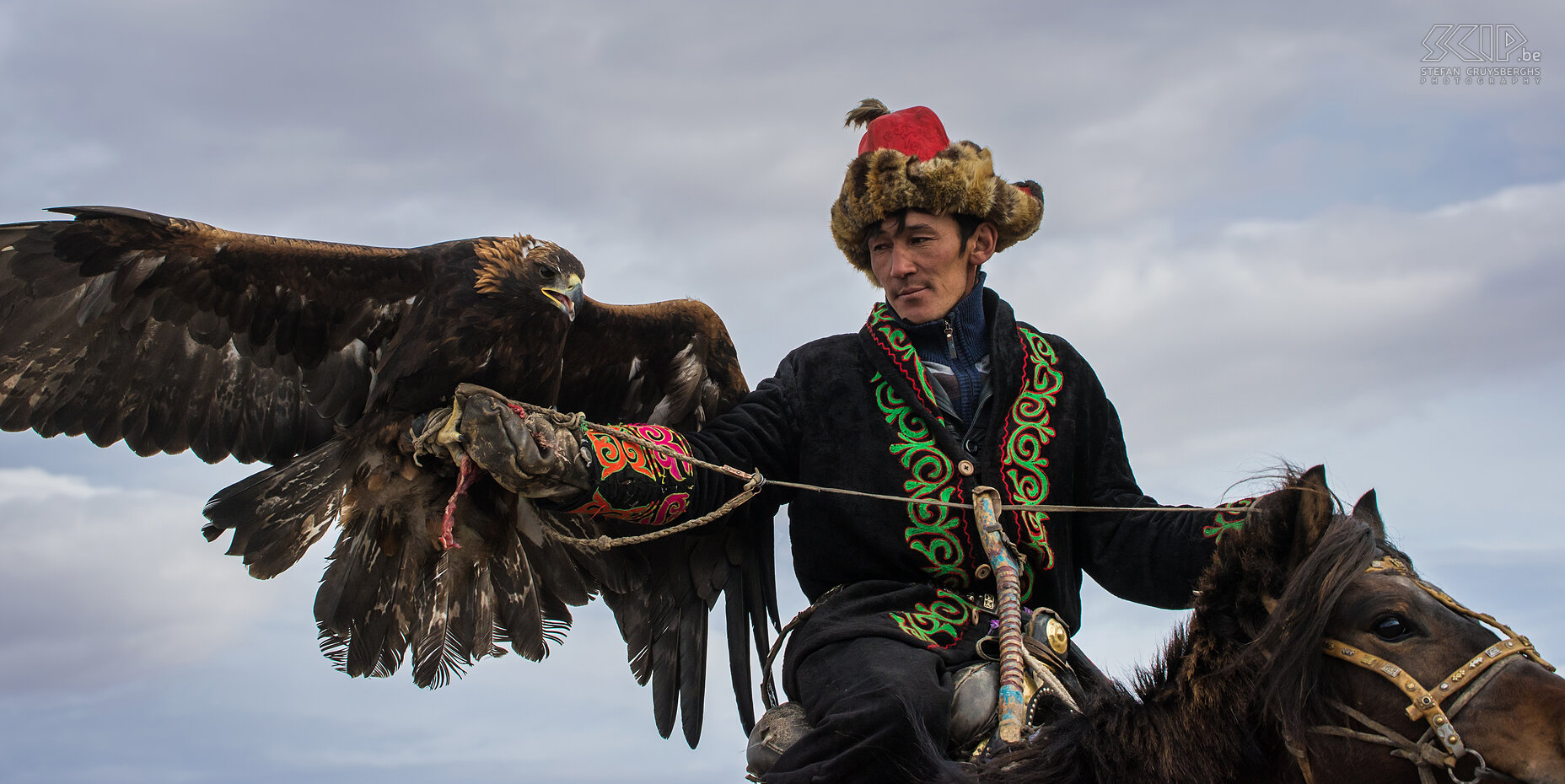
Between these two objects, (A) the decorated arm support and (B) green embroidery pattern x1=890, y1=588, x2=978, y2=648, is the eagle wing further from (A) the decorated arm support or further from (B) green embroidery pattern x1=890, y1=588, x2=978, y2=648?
(B) green embroidery pattern x1=890, y1=588, x2=978, y2=648

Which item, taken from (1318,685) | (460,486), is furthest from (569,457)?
(1318,685)

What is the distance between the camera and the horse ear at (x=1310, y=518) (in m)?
1.96

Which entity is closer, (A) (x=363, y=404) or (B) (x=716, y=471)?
(B) (x=716, y=471)

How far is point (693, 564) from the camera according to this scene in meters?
3.89

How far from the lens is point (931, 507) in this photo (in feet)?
9.80

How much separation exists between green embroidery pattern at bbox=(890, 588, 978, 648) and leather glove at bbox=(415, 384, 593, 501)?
0.88 metres

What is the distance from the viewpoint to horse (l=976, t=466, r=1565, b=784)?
Answer: 1.78m

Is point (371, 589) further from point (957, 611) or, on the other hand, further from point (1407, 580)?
point (1407, 580)

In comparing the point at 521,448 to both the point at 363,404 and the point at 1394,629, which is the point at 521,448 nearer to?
the point at 363,404

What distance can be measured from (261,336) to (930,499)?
248 cm

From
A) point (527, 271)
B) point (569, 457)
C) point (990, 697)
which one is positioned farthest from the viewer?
point (527, 271)

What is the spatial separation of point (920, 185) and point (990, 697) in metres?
1.46

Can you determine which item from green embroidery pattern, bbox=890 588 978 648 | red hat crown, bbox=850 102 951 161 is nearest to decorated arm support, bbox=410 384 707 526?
green embroidery pattern, bbox=890 588 978 648

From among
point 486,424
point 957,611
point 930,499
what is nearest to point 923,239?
point 930,499
